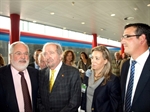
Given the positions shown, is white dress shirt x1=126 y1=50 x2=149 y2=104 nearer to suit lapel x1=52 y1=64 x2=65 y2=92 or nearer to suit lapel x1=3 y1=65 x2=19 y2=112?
suit lapel x1=52 y1=64 x2=65 y2=92

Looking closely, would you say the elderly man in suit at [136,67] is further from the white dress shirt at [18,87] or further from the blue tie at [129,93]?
the white dress shirt at [18,87]

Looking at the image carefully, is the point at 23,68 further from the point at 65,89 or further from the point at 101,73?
the point at 101,73

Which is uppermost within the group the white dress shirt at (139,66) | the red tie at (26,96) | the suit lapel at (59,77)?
the white dress shirt at (139,66)

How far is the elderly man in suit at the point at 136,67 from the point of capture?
5.25 feet

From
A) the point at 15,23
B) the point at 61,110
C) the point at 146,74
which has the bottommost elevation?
the point at 61,110

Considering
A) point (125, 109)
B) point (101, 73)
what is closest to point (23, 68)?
point (101, 73)

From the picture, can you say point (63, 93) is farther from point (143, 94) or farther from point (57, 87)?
point (143, 94)

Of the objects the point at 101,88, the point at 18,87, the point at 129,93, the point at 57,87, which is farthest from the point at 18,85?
the point at 129,93

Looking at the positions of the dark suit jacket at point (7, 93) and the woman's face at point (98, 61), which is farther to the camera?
the woman's face at point (98, 61)

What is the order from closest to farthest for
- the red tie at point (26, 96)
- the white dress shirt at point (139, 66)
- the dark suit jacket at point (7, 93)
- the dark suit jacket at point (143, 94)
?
the dark suit jacket at point (143, 94)
the white dress shirt at point (139, 66)
the dark suit jacket at point (7, 93)
the red tie at point (26, 96)

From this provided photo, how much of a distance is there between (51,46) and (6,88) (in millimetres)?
767

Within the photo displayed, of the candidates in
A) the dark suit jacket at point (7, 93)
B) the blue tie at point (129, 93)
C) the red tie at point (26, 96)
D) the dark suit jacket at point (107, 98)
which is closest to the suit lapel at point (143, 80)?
the blue tie at point (129, 93)

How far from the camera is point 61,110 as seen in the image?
195 centimetres

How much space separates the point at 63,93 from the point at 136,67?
0.94 m
